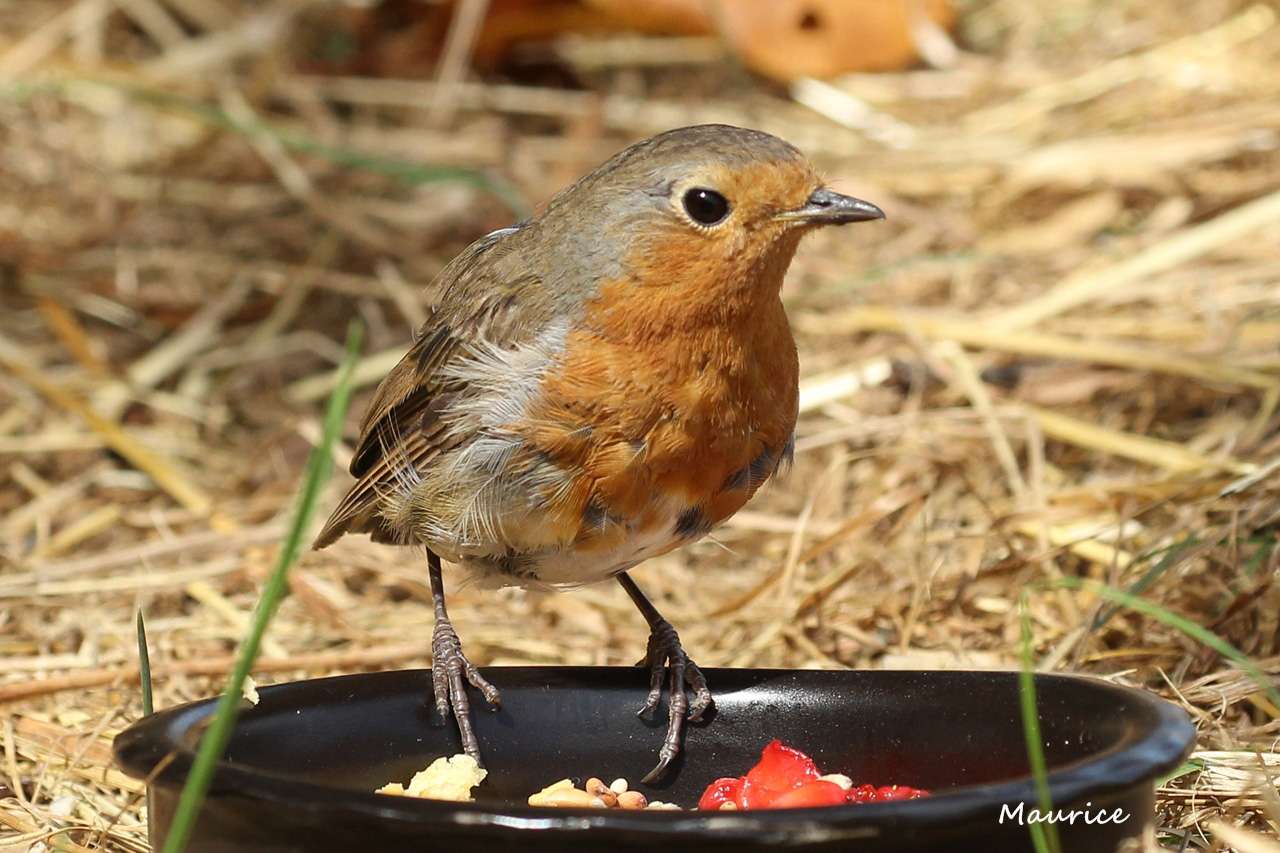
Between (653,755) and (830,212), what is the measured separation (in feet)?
3.19

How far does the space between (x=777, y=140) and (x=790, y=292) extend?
295 cm

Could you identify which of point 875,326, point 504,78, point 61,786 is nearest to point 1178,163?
point 875,326

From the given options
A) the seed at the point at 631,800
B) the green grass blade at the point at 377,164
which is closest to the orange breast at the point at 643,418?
the seed at the point at 631,800

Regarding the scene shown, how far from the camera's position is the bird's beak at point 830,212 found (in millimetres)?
2742

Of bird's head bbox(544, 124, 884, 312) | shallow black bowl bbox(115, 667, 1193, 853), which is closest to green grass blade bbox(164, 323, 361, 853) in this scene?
shallow black bowl bbox(115, 667, 1193, 853)

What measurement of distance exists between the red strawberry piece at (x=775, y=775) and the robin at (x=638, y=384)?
182mm

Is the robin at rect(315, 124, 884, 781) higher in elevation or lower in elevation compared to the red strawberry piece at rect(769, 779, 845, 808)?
higher

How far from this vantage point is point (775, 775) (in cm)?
251

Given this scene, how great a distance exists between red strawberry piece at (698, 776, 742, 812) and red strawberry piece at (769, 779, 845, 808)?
174mm

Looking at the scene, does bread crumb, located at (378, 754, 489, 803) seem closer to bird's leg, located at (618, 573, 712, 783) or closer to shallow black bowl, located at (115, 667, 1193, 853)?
shallow black bowl, located at (115, 667, 1193, 853)

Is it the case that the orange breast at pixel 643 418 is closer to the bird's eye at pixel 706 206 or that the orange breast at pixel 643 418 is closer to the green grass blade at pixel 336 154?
the bird's eye at pixel 706 206

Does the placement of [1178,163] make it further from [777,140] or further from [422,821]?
[422,821]

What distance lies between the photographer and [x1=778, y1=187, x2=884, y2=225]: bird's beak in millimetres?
2742

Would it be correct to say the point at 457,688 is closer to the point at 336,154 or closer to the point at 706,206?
the point at 706,206
